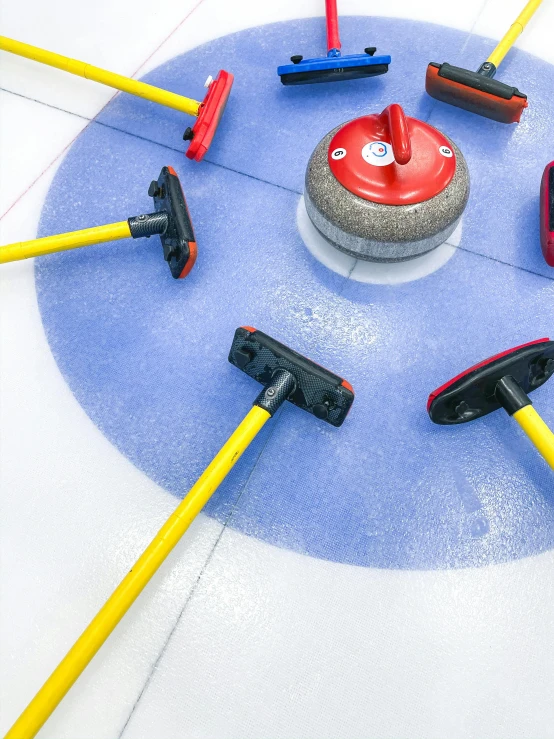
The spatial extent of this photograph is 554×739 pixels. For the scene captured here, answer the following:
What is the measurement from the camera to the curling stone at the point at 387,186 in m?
1.44

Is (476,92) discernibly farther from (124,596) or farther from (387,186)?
(124,596)

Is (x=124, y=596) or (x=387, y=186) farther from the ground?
(x=387, y=186)

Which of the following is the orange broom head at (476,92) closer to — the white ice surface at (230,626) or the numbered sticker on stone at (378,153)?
the numbered sticker on stone at (378,153)

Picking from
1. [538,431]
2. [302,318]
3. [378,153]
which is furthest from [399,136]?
[538,431]

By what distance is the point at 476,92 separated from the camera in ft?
6.39

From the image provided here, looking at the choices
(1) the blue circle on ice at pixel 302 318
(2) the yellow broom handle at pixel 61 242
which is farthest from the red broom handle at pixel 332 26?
(2) the yellow broom handle at pixel 61 242

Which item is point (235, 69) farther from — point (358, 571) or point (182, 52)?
point (358, 571)

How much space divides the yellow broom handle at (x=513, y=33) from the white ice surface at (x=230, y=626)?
1.78 metres

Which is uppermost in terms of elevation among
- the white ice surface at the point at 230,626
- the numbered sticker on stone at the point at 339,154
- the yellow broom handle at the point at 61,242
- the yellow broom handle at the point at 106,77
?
the numbered sticker on stone at the point at 339,154

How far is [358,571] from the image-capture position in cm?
137

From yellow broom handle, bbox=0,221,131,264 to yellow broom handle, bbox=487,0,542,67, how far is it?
1.51 metres

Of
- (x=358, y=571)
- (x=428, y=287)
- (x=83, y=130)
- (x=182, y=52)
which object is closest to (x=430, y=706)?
(x=358, y=571)

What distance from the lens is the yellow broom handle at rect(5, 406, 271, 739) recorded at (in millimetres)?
1106

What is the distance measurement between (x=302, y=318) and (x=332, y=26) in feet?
4.07
